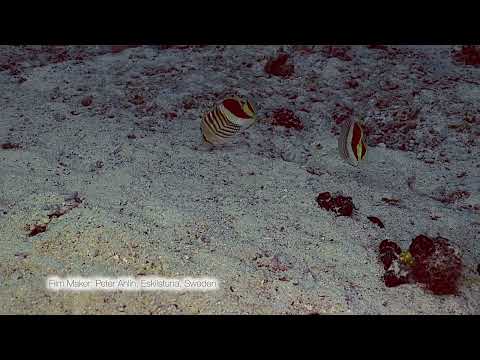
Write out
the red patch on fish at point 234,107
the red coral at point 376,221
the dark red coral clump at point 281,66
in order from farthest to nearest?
1. the dark red coral clump at point 281,66
2. the red patch on fish at point 234,107
3. the red coral at point 376,221

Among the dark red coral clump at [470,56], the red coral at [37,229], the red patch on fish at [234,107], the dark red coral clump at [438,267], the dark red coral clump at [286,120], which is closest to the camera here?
the dark red coral clump at [438,267]

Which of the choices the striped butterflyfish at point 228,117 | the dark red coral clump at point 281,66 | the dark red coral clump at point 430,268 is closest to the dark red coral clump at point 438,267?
the dark red coral clump at point 430,268

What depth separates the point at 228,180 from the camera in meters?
4.12

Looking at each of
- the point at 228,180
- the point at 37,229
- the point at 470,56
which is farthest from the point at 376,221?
the point at 470,56

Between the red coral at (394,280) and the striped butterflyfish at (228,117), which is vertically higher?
the striped butterflyfish at (228,117)

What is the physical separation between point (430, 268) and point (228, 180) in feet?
6.85

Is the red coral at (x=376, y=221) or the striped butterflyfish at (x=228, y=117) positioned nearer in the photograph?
the red coral at (x=376, y=221)

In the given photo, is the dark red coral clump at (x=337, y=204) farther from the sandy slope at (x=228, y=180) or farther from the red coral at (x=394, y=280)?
the red coral at (x=394, y=280)

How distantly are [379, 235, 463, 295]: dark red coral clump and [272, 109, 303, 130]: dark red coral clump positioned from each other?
2802mm

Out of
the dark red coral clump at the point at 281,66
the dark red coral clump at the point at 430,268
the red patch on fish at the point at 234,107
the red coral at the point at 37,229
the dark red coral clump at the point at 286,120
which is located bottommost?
the red coral at the point at 37,229

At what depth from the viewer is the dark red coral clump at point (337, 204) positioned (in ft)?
11.8
